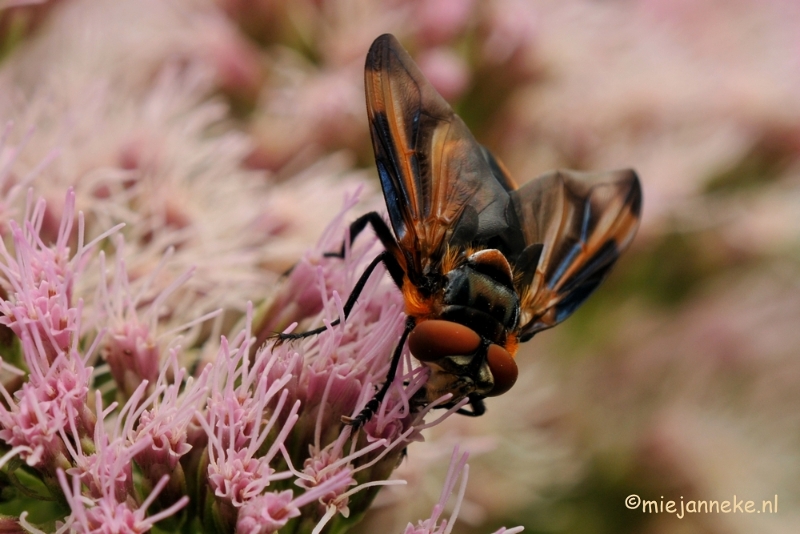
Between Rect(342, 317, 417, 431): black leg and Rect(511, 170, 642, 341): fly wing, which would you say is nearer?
Rect(342, 317, 417, 431): black leg

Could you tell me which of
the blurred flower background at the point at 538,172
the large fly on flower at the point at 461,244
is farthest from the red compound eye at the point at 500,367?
the blurred flower background at the point at 538,172

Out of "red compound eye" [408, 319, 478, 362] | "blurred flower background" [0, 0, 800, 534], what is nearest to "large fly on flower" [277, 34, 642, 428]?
"red compound eye" [408, 319, 478, 362]

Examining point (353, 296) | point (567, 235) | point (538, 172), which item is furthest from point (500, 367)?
point (538, 172)

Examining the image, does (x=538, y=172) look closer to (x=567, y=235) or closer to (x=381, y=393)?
(x=567, y=235)

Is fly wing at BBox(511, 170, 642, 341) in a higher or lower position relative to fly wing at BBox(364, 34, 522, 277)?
lower

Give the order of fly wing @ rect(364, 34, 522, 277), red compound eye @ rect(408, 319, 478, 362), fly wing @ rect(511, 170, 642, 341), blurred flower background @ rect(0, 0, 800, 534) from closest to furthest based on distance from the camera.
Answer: red compound eye @ rect(408, 319, 478, 362) → fly wing @ rect(364, 34, 522, 277) → fly wing @ rect(511, 170, 642, 341) → blurred flower background @ rect(0, 0, 800, 534)

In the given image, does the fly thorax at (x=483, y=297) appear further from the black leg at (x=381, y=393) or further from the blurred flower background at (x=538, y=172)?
the blurred flower background at (x=538, y=172)

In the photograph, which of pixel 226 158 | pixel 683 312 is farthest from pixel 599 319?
pixel 226 158

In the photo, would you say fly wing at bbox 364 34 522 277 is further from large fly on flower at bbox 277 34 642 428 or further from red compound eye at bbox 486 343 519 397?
red compound eye at bbox 486 343 519 397
